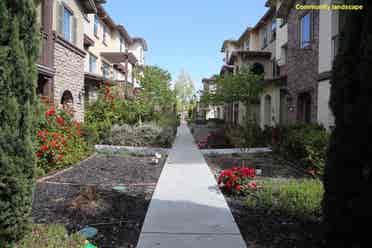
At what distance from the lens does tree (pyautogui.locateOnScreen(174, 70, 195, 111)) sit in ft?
180

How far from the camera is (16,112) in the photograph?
8.68 feet

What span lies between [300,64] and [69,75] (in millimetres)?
9845

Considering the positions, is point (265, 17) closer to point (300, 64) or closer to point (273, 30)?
point (273, 30)

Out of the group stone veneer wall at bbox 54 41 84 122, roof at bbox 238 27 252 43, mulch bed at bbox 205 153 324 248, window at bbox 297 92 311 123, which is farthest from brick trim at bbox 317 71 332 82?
roof at bbox 238 27 252 43

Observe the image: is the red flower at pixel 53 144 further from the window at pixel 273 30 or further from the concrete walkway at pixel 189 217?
the window at pixel 273 30

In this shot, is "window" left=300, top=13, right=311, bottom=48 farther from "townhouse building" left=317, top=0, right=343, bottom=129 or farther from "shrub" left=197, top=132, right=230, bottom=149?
"shrub" left=197, top=132, right=230, bottom=149

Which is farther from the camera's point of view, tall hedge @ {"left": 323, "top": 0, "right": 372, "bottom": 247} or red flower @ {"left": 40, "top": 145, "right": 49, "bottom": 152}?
red flower @ {"left": 40, "top": 145, "right": 49, "bottom": 152}

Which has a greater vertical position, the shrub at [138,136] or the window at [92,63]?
the window at [92,63]

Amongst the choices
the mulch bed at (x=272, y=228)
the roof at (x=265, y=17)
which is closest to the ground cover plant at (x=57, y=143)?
the mulch bed at (x=272, y=228)

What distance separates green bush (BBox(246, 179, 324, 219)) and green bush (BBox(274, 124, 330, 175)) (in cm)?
131

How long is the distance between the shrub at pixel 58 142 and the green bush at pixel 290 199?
493 centimetres

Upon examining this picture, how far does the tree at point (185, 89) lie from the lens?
54.8 metres

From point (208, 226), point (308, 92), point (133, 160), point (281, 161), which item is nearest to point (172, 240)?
point (208, 226)

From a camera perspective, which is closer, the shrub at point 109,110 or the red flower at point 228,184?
the red flower at point 228,184
